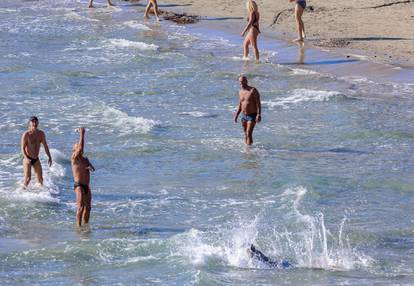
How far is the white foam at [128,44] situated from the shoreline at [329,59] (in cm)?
199

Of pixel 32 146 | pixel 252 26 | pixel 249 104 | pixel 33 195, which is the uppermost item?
pixel 252 26

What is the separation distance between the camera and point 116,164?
18047 millimetres

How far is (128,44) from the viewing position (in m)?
29.2

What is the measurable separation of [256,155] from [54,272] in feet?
19.0

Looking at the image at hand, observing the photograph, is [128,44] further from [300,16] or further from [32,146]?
[32,146]

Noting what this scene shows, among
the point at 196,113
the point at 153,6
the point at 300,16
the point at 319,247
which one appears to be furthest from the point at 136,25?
the point at 319,247

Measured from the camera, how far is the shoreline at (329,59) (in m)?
22.8

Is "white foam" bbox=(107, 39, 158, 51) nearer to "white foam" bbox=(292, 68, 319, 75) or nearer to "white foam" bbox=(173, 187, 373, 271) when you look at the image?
"white foam" bbox=(292, 68, 319, 75)

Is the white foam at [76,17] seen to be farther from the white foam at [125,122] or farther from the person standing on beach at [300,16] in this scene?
the white foam at [125,122]

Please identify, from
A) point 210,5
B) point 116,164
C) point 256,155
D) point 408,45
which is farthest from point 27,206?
point 210,5

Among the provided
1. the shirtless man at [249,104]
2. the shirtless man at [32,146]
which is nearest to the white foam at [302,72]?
the shirtless man at [249,104]

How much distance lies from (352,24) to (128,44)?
614cm

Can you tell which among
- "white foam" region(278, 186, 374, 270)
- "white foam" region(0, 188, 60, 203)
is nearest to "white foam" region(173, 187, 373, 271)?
"white foam" region(278, 186, 374, 270)

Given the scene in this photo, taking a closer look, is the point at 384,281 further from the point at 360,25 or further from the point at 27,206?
the point at 360,25
